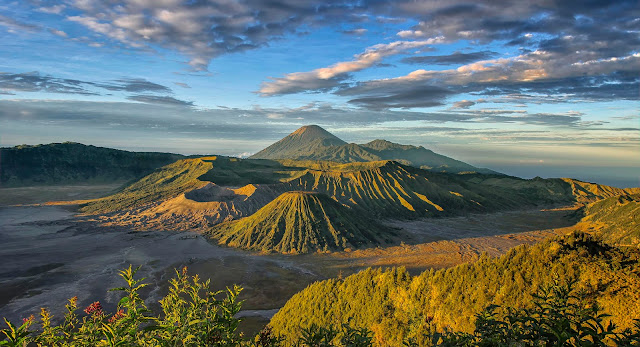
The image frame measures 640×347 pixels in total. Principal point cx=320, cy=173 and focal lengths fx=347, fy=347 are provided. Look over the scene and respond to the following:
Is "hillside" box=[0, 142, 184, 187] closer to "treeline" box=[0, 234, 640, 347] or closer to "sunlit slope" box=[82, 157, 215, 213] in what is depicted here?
"sunlit slope" box=[82, 157, 215, 213]

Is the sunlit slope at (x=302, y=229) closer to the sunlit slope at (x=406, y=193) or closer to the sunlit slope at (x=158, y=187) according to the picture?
the sunlit slope at (x=406, y=193)

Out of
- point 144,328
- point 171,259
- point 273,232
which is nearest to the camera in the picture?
point 144,328

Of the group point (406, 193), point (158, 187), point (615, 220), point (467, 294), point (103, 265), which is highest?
point (406, 193)

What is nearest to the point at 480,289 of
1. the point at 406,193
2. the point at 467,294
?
the point at 467,294

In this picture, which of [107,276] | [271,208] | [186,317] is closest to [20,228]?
[107,276]

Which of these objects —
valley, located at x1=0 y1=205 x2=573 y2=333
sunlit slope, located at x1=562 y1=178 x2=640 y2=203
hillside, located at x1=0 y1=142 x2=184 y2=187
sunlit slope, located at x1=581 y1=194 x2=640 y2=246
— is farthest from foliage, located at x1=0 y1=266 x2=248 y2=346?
sunlit slope, located at x1=562 y1=178 x2=640 y2=203

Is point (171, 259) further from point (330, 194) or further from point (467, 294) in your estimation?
point (330, 194)

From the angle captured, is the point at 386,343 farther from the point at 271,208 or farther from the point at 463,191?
the point at 463,191
